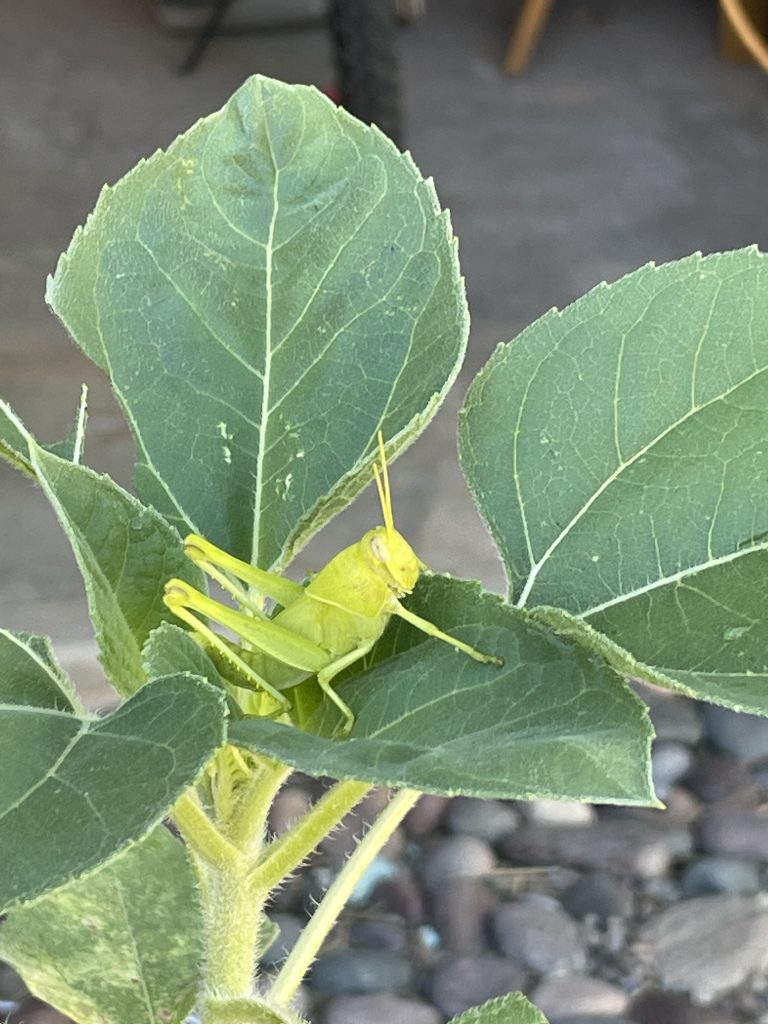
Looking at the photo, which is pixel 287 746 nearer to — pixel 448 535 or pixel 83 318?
pixel 83 318

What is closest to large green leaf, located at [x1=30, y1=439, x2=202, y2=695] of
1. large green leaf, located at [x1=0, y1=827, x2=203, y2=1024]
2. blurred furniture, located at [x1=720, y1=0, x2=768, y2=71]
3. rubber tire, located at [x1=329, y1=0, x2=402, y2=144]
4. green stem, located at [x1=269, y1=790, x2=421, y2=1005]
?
green stem, located at [x1=269, y1=790, x2=421, y2=1005]

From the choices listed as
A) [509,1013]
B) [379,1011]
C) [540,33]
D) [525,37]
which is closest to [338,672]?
[509,1013]

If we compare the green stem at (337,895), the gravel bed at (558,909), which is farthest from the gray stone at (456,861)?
the green stem at (337,895)

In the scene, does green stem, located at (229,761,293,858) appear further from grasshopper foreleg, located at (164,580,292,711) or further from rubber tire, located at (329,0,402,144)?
rubber tire, located at (329,0,402,144)

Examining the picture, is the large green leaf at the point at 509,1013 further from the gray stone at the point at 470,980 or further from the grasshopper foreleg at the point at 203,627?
the gray stone at the point at 470,980

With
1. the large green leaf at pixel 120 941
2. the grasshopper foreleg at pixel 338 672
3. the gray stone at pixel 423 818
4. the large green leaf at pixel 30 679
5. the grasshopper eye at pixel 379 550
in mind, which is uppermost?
the grasshopper eye at pixel 379 550

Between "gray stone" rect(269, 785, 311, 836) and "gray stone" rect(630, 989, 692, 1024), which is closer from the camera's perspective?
"gray stone" rect(630, 989, 692, 1024)
